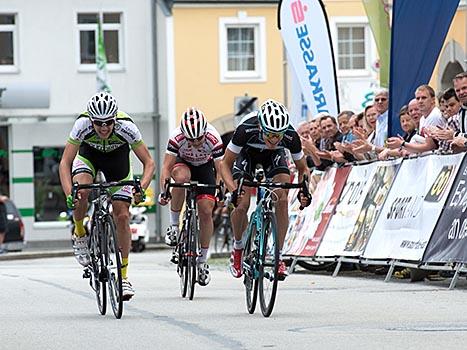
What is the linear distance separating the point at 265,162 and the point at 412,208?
10.8 ft

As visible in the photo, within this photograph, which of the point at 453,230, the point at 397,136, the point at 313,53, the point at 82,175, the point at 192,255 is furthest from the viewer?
the point at 313,53

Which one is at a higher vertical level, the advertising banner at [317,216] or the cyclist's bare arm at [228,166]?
the cyclist's bare arm at [228,166]

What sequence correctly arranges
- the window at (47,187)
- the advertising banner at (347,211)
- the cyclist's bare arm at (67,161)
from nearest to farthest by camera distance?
the cyclist's bare arm at (67,161), the advertising banner at (347,211), the window at (47,187)

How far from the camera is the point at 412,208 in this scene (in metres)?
16.4

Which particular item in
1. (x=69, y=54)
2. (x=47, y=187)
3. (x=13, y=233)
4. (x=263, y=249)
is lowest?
(x=13, y=233)

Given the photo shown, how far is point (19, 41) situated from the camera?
44875 mm

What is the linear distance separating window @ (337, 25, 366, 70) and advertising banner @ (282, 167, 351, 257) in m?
25.0

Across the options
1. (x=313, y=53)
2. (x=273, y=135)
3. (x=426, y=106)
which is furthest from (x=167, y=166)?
(x=313, y=53)

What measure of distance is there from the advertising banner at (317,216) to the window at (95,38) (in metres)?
25.8

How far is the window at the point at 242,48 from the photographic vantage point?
45531mm

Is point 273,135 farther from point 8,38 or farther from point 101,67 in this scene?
point 8,38

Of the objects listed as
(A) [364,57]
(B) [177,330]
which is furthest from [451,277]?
(A) [364,57]

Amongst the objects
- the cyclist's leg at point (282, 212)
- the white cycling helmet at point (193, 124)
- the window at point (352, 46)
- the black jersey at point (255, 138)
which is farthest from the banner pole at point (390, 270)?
the window at point (352, 46)

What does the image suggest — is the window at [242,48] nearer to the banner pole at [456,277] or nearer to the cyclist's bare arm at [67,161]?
the banner pole at [456,277]
